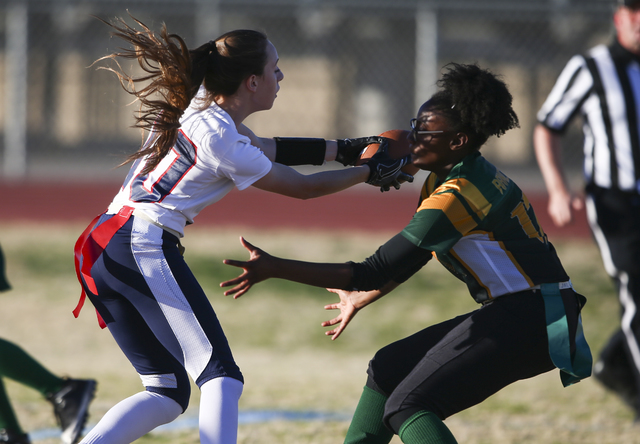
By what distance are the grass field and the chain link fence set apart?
4.87 feet

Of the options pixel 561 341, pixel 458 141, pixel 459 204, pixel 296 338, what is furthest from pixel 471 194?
pixel 296 338

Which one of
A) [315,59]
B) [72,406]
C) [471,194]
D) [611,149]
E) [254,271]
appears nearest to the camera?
[254,271]

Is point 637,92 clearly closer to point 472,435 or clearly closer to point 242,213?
point 472,435

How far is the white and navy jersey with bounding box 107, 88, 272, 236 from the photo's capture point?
2.31 metres

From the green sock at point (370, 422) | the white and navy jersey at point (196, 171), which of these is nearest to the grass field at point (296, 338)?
the green sock at point (370, 422)

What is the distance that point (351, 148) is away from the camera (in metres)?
2.81

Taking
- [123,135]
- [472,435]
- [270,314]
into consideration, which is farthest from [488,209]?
[123,135]

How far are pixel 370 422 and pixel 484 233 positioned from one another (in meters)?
0.78

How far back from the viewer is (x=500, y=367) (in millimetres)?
2291

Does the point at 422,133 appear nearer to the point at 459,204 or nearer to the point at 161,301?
the point at 459,204

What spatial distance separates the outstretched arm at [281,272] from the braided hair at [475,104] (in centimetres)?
62

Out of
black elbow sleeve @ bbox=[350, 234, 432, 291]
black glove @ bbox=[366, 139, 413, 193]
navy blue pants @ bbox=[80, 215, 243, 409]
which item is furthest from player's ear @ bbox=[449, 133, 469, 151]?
navy blue pants @ bbox=[80, 215, 243, 409]

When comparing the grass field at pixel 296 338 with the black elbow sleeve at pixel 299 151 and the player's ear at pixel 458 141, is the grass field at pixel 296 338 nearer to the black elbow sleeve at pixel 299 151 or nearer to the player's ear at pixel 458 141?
the black elbow sleeve at pixel 299 151

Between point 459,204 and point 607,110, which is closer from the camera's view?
point 459,204
